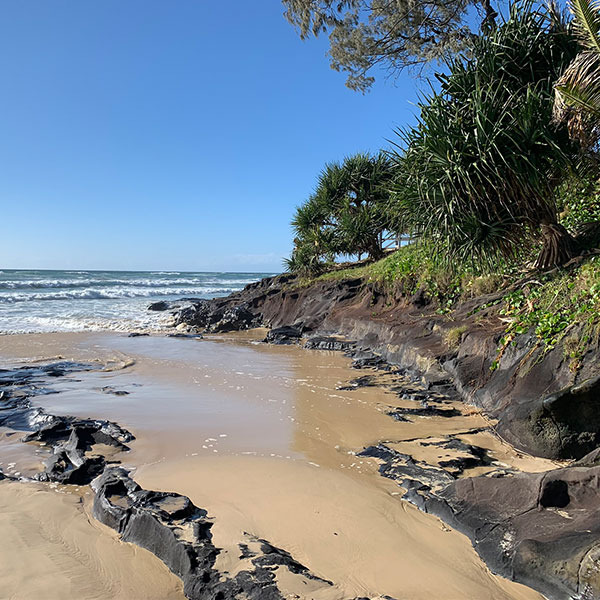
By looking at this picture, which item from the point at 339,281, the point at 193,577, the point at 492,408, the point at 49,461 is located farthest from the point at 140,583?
the point at 339,281

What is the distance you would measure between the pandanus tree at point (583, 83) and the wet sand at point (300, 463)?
427 cm

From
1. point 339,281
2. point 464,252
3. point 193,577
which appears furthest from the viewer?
point 339,281

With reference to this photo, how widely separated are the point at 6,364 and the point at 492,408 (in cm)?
989

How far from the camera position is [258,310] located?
19047 mm

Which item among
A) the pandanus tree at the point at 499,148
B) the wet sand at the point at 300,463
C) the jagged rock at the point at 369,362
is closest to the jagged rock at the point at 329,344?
the jagged rock at the point at 369,362

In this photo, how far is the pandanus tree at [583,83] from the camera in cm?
558

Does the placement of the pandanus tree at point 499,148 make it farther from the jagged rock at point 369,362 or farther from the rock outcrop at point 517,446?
the jagged rock at point 369,362

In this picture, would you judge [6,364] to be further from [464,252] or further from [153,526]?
[464,252]

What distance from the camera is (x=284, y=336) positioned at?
552 inches

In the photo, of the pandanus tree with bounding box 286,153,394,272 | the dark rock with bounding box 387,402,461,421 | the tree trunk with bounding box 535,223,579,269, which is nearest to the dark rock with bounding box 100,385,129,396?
the dark rock with bounding box 387,402,461,421

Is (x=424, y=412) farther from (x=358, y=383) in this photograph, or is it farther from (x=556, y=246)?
(x=556, y=246)

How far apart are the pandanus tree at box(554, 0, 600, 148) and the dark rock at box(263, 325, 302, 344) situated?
9.19 meters

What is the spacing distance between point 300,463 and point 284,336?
9.71m

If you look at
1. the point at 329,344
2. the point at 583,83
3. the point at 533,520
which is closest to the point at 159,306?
the point at 329,344
